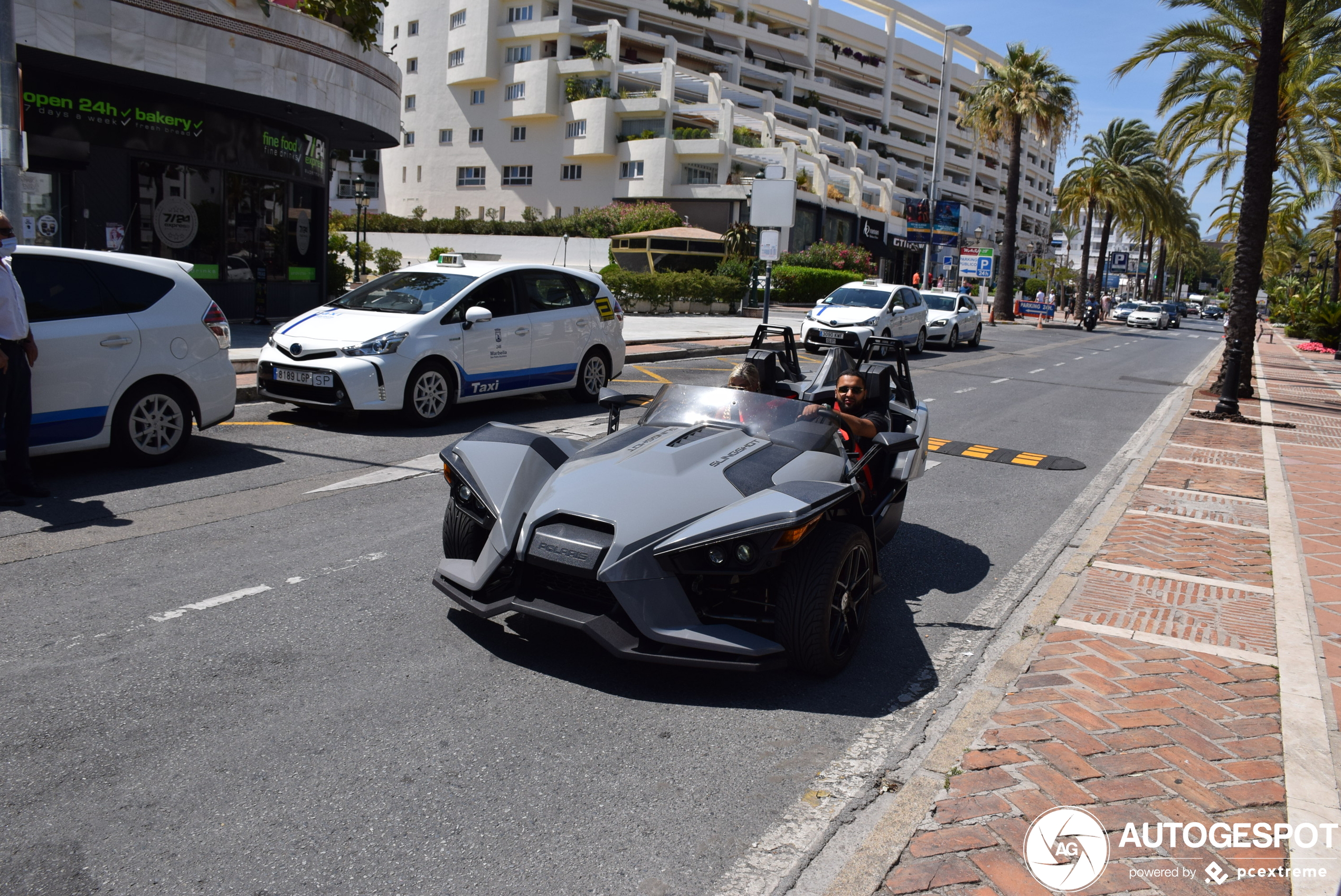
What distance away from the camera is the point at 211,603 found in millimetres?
4973

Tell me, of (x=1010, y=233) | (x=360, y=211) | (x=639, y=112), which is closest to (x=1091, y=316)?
(x=1010, y=233)

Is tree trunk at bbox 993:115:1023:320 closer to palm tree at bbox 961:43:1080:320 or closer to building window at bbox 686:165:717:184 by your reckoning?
palm tree at bbox 961:43:1080:320

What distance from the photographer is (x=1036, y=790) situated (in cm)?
351

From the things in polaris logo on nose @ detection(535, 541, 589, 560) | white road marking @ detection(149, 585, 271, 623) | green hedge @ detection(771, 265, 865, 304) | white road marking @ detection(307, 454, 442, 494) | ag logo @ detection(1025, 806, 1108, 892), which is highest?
green hedge @ detection(771, 265, 865, 304)

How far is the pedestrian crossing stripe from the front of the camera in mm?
10398

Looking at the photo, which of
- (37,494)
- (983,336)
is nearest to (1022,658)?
(37,494)

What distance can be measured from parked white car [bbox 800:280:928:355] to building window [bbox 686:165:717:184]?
32.4 m

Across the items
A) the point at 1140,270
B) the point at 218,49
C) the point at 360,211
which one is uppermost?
the point at 1140,270

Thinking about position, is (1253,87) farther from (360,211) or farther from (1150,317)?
(1150,317)

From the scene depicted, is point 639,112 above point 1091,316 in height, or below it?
above

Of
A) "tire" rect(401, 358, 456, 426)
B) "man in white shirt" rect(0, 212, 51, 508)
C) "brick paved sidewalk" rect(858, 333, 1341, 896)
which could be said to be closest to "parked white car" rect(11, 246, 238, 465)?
"man in white shirt" rect(0, 212, 51, 508)

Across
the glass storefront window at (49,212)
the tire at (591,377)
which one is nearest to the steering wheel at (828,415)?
the tire at (591,377)

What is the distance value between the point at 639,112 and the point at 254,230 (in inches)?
1586

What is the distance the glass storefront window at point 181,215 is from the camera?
17609mm
